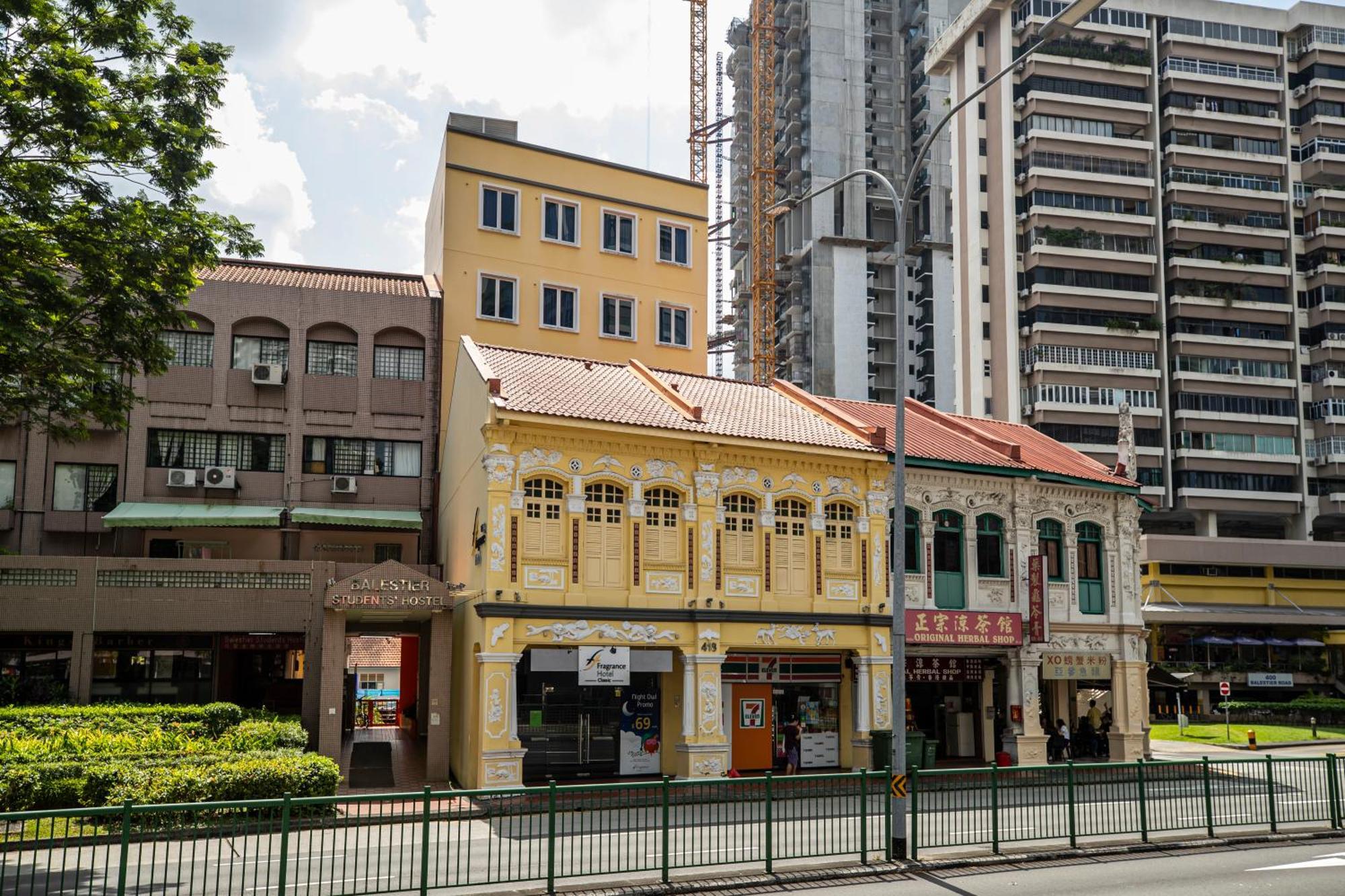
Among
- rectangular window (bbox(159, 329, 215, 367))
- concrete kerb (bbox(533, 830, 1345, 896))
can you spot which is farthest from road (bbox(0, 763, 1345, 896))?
rectangular window (bbox(159, 329, 215, 367))

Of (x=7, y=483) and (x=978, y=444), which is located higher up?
(x=978, y=444)

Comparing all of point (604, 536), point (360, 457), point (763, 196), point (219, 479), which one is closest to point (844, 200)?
point (763, 196)

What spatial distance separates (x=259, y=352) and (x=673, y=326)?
14.9 m

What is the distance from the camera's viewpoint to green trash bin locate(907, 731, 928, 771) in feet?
89.1

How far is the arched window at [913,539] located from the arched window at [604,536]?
27.2ft

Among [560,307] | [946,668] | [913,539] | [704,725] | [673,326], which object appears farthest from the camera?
[673,326]

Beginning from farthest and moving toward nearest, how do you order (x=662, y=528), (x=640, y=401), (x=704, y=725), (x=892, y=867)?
(x=640, y=401) < (x=662, y=528) < (x=704, y=725) < (x=892, y=867)

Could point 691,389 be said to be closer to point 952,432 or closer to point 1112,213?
point 952,432

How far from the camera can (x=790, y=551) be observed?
2775 cm

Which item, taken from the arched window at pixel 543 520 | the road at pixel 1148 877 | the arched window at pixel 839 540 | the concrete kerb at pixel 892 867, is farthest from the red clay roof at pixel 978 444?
the road at pixel 1148 877

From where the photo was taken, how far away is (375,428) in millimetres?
37906

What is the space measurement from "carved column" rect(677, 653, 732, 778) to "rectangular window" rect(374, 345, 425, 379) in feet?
54.9

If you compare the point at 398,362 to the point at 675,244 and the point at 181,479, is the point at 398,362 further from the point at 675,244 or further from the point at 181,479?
the point at 675,244

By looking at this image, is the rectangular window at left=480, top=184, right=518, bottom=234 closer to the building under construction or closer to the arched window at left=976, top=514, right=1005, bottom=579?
the arched window at left=976, top=514, right=1005, bottom=579
